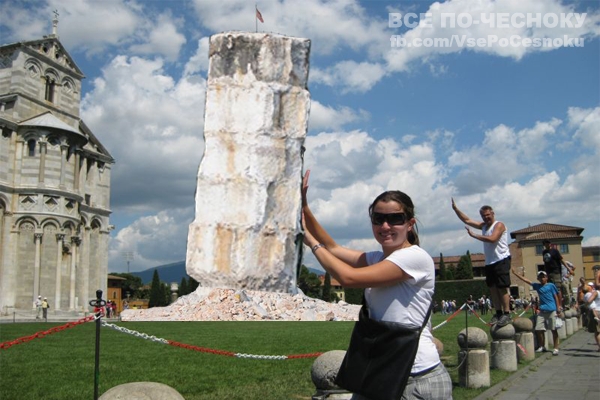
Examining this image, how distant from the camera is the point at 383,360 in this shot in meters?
3.03

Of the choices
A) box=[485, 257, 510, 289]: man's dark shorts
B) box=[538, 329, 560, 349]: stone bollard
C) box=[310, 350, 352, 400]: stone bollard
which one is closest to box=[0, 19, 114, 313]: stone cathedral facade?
box=[538, 329, 560, 349]: stone bollard

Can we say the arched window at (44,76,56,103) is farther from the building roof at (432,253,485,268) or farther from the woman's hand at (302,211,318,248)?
the building roof at (432,253,485,268)

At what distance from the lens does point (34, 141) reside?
42.0 m

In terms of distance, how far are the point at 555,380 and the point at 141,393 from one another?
6.45 meters

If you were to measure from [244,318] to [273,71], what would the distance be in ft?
43.6

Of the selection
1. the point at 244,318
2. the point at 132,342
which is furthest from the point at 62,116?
the point at 132,342

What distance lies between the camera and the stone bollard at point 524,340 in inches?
398

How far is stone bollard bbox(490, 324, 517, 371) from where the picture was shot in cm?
884

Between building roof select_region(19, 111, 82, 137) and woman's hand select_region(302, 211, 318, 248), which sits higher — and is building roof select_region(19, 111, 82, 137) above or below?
above

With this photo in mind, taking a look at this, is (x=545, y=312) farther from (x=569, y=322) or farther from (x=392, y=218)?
(x=392, y=218)

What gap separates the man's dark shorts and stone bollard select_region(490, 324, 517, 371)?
30.3 inches

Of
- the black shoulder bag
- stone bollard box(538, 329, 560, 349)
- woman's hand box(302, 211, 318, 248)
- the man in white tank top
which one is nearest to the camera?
the black shoulder bag

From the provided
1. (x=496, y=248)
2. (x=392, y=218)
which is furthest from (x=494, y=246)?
(x=392, y=218)

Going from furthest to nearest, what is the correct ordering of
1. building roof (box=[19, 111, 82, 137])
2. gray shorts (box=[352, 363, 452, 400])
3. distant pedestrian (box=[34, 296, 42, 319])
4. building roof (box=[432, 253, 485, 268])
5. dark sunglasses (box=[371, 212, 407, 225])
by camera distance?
building roof (box=[432, 253, 485, 268]), building roof (box=[19, 111, 82, 137]), distant pedestrian (box=[34, 296, 42, 319]), dark sunglasses (box=[371, 212, 407, 225]), gray shorts (box=[352, 363, 452, 400])
